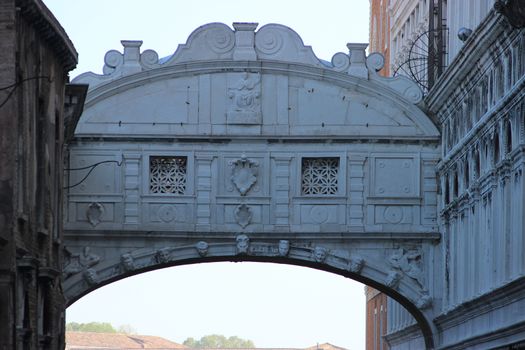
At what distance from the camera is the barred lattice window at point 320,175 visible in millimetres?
43250

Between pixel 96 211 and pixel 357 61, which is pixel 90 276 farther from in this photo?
pixel 357 61

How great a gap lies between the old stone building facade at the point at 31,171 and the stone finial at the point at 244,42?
6.34 m

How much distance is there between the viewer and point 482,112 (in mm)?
38438

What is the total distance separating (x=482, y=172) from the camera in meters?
38.5

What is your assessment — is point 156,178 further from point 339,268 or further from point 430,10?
point 430,10

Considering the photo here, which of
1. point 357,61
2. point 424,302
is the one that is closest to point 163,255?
point 424,302

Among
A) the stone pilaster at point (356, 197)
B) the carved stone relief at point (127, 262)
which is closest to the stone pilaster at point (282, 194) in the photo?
the stone pilaster at point (356, 197)

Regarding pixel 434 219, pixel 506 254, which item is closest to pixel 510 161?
pixel 506 254

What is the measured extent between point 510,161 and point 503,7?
165 inches

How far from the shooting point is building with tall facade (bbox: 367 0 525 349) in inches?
1357

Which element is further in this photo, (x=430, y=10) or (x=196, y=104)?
(x=430, y=10)

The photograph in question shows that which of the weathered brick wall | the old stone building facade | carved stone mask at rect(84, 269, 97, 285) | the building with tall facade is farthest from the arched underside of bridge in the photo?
the weathered brick wall

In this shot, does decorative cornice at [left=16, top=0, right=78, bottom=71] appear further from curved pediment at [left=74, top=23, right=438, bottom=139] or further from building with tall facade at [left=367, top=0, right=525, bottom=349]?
building with tall facade at [left=367, top=0, right=525, bottom=349]

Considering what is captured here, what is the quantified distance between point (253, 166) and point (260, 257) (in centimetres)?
196
